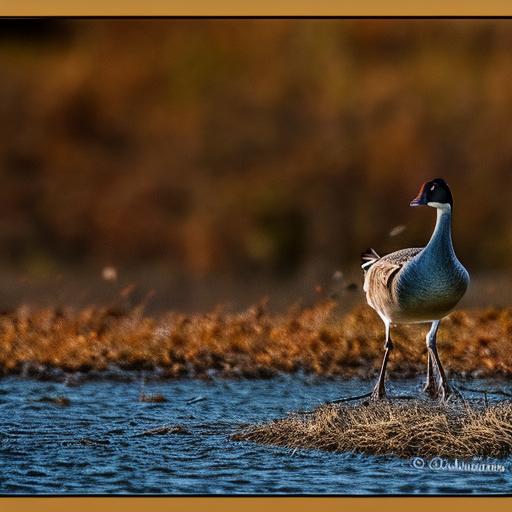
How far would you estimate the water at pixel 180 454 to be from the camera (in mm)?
7648

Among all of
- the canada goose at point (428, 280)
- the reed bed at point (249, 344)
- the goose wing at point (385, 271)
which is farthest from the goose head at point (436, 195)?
the reed bed at point (249, 344)

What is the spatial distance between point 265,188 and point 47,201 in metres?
2.36

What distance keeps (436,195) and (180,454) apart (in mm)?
2293

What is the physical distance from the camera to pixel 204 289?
1352 cm

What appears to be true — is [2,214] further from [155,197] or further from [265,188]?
[265,188]

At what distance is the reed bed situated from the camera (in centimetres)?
1041

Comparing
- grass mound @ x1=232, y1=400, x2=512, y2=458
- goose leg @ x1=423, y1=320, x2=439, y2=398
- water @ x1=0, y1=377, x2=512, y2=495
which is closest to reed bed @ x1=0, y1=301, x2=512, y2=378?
water @ x1=0, y1=377, x2=512, y2=495

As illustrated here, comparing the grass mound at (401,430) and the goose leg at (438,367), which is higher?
the goose leg at (438,367)

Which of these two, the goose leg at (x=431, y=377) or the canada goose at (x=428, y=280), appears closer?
the canada goose at (x=428, y=280)

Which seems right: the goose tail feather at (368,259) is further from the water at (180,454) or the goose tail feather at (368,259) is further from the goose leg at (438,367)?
the water at (180,454)

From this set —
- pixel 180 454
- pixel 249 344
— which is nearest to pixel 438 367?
pixel 180 454

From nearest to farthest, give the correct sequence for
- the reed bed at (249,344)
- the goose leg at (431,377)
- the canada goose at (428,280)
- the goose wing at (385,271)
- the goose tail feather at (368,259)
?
the canada goose at (428,280) → the goose wing at (385,271) → the goose leg at (431,377) → the goose tail feather at (368,259) → the reed bed at (249,344)

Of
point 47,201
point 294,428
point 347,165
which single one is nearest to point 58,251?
point 47,201

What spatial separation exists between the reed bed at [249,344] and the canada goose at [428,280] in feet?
5.19
